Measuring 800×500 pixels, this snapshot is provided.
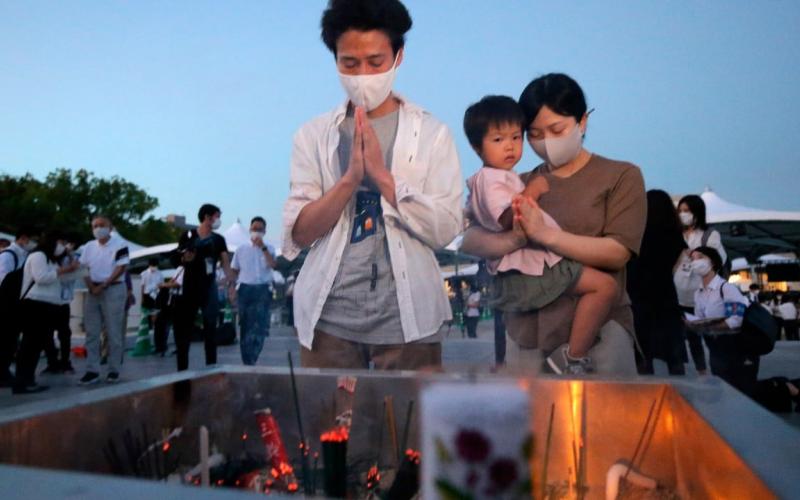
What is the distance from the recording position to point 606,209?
2039 mm

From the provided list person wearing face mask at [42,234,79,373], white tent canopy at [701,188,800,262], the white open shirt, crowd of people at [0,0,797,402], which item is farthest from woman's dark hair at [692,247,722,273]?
white tent canopy at [701,188,800,262]

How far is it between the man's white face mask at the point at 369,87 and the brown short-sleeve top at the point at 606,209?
60 cm

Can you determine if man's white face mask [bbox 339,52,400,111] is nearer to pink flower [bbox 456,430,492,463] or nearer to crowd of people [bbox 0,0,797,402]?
crowd of people [bbox 0,0,797,402]

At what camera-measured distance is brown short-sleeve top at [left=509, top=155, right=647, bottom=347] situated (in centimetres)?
203

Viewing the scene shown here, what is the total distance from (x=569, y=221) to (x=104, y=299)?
4.57 m

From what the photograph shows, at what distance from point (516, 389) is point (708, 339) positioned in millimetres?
3594

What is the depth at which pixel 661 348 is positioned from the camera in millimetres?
3115

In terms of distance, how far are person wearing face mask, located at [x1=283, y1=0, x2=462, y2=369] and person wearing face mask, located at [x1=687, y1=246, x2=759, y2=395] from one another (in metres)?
2.07

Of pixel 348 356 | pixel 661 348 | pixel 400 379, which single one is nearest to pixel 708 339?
pixel 661 348

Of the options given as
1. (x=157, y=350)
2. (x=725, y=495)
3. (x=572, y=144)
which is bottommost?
(x=157, y=350)

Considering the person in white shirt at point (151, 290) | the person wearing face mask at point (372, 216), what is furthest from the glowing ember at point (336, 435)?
the person in white shirt at point (151, 290)

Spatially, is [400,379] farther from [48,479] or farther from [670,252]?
[670,252]

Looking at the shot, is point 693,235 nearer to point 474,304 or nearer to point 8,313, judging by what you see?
point 474,304

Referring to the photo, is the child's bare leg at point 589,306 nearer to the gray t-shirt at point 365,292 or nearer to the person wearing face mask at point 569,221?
the person wearing face mask at point 569,221
